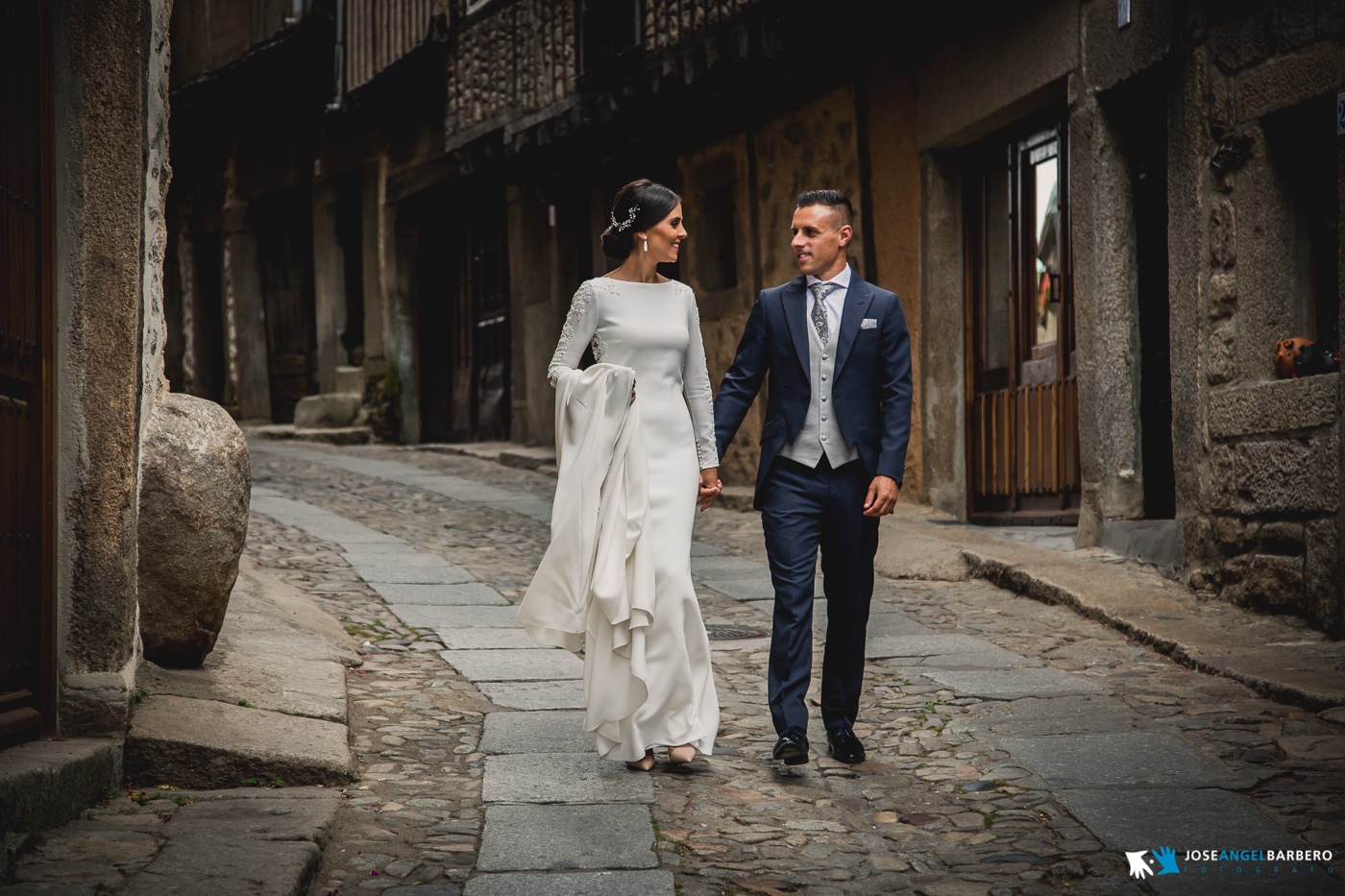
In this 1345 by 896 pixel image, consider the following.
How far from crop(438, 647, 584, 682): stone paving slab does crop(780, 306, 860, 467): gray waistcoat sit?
5.08 ft

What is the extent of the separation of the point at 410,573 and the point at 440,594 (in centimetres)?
56

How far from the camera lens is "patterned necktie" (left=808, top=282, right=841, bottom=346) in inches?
164

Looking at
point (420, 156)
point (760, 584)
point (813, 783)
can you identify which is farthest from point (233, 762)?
point (420, 156)

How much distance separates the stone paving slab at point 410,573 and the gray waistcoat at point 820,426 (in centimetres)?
346

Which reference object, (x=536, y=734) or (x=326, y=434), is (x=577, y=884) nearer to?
(x=536, y=734)

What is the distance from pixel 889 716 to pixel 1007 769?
72cm

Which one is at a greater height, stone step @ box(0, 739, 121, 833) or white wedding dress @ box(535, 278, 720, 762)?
white wedding dress @ box(535, 278, 720, 762)

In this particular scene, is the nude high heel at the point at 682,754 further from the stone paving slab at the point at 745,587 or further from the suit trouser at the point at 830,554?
the stone paving slab at the point at 745,587

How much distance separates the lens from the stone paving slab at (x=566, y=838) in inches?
121

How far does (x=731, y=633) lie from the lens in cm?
611

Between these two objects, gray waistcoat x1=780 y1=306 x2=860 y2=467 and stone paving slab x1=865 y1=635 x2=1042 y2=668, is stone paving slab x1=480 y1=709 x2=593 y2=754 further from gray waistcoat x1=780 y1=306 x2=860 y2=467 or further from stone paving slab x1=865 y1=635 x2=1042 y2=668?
stone paving slab x1=865 y1=635 x2=1042 y2=668

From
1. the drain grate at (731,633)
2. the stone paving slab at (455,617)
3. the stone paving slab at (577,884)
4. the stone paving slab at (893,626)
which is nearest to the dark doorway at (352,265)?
the stone paving slab at (455,617)

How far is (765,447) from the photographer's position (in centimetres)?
416

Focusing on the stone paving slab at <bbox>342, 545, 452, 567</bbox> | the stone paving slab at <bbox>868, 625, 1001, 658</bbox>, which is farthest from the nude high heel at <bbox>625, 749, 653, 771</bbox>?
the stone paving slab at <bbox>342, 545, 452, 567</bbox>
